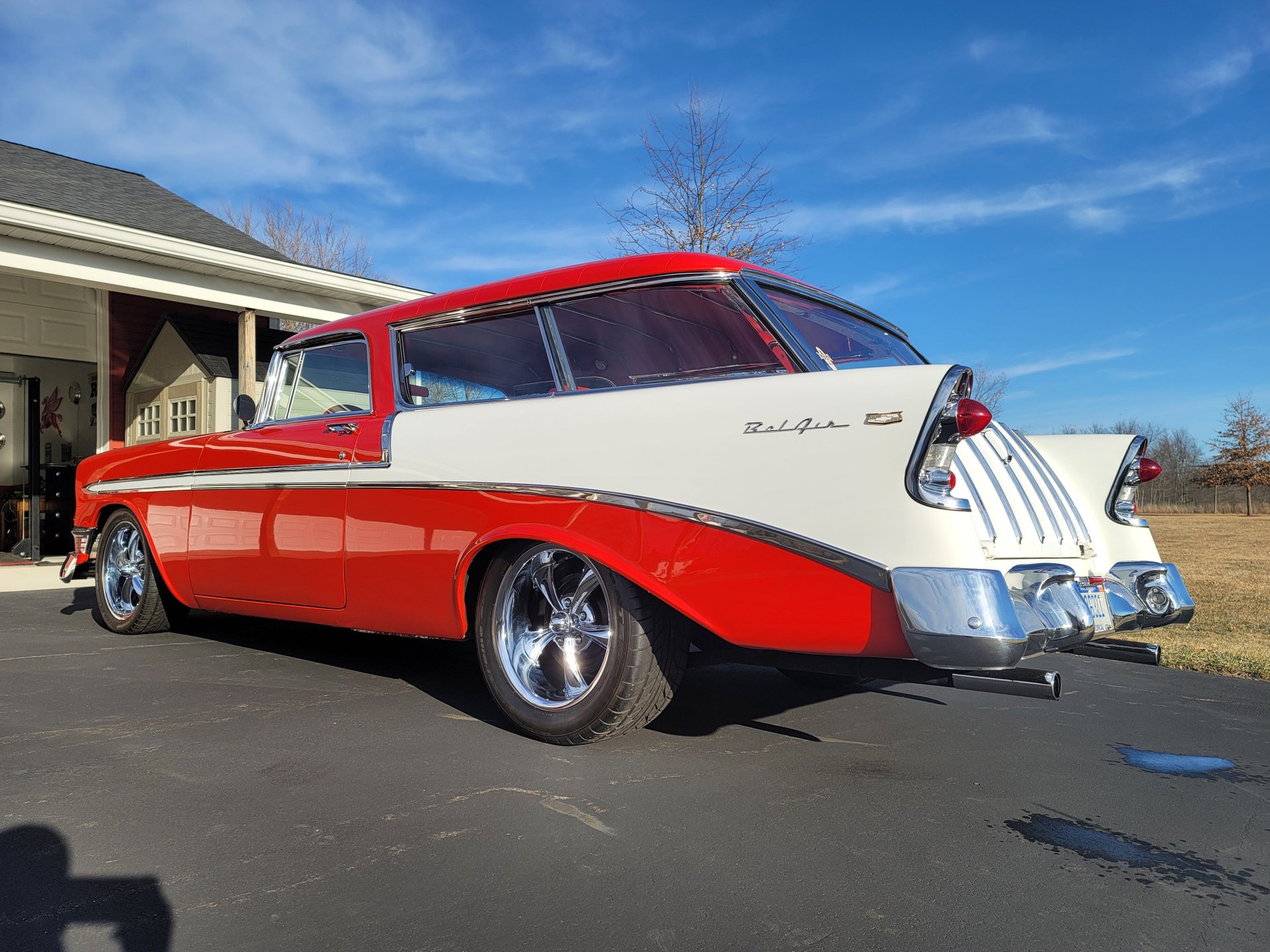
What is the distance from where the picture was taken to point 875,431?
8.54ft

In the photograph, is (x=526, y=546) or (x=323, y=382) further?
(x=323, y=382)

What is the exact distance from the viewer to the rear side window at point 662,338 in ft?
10.1

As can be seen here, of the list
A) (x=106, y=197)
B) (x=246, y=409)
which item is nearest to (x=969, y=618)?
(x=246, y=409)

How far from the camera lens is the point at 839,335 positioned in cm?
357

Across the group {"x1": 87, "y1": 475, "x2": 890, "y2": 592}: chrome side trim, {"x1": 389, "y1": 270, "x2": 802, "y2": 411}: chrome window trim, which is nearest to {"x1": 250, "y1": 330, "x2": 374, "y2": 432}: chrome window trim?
{"x1": 389, "y1": 270, "x2": 802, "y2": 411}: chrome window trim

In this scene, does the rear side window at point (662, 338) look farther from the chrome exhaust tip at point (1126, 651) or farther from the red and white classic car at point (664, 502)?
the chrome exhaust tip at point (1126, 651)

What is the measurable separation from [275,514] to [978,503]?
3.08 meters

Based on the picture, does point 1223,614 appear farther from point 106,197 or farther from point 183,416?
point 106,197

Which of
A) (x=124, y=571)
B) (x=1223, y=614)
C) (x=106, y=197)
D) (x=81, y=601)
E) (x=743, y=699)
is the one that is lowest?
(x=1223, y=614)

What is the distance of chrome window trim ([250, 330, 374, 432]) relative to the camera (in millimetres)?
4160

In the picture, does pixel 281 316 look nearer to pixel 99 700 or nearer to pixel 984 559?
pixel 99 700

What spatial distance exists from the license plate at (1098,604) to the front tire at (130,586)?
188 inches

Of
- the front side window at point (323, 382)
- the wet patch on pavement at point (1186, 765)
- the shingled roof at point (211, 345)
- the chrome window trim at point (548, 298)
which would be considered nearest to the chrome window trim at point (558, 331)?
the chrome window trim at point (548, 298)

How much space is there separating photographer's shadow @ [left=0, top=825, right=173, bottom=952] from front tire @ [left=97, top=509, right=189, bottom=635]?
11.1 ft
